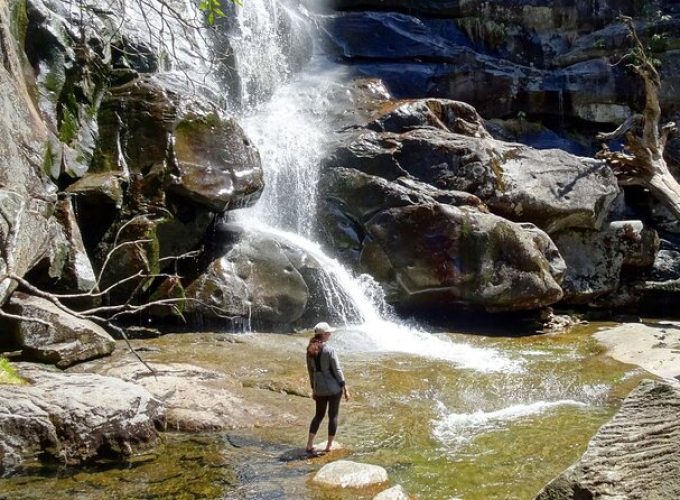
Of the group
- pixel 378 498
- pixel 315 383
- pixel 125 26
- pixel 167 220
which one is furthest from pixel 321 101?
pixel 378 498

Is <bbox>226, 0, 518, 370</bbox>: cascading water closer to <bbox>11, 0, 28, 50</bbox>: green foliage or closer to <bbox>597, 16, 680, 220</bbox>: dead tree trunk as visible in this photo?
<bbox>11, 0, 28, 50</bbox>: green foliage

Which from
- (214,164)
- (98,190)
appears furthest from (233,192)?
(98,190)

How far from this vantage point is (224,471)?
694 centimetres

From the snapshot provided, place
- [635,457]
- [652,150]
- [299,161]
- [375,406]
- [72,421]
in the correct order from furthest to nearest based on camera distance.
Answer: [652,150], [299,161], [375,406], [72,421], [635,457]

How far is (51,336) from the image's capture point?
9.94 m

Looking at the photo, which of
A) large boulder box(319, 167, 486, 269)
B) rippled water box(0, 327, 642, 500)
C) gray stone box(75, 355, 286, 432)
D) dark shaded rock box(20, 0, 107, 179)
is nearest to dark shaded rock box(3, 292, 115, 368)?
gray stone box(75, 355, 286, 432)

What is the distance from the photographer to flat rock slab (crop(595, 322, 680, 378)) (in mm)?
11570

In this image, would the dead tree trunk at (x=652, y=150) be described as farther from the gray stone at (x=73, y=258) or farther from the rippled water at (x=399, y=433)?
the gray stone at (x=73, y=258)

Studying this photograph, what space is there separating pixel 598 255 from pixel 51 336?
14.5 metres

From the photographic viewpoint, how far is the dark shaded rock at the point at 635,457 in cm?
349

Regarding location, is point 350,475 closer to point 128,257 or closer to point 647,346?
point 128,257

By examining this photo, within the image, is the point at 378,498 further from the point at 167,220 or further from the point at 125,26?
the point at 125,26

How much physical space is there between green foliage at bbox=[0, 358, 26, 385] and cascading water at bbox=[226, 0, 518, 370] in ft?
20.5

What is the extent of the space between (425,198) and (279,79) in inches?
336
